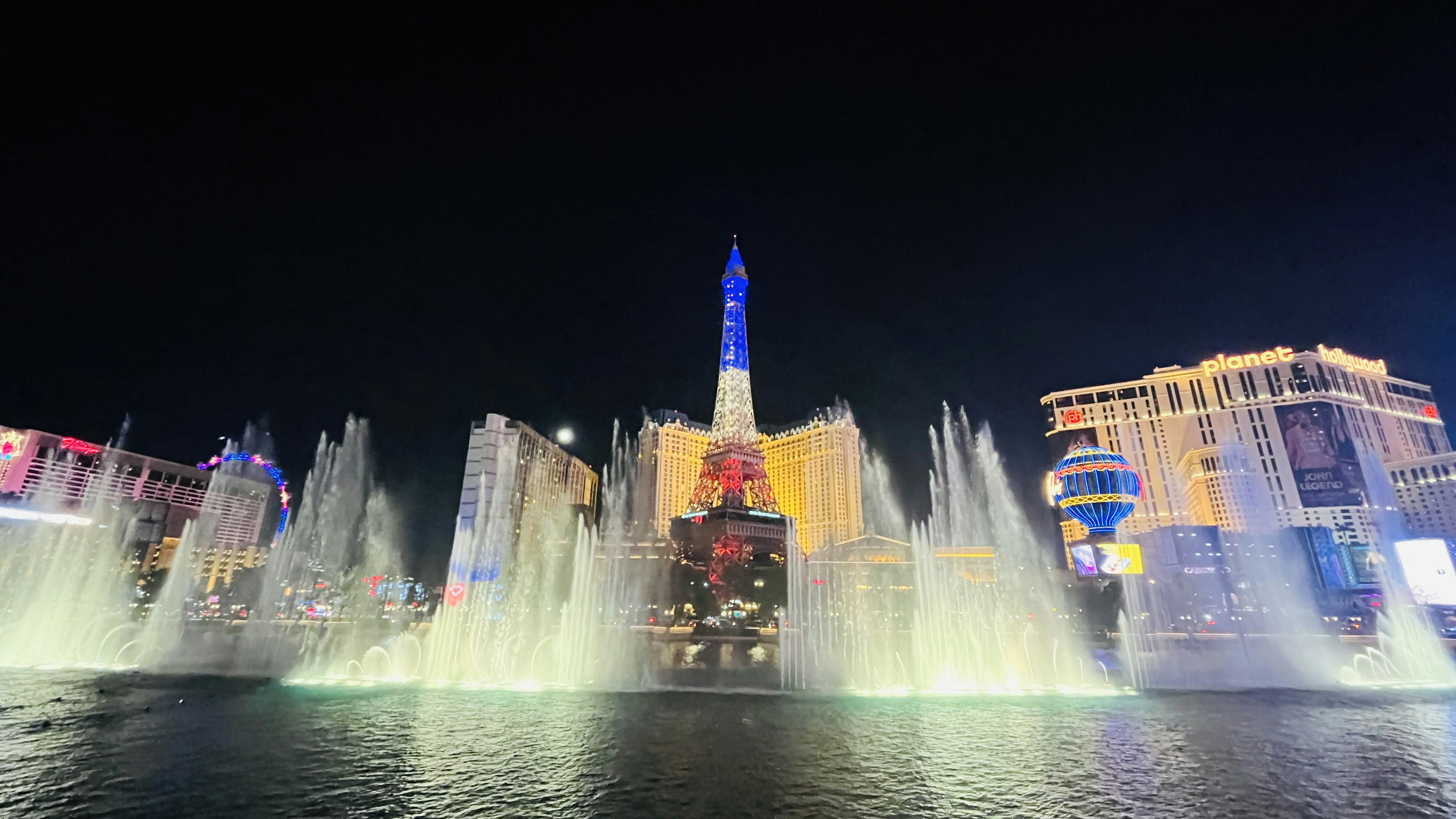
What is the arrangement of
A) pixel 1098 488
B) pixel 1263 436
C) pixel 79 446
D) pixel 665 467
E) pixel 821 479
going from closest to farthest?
pixel 1098 488
pixel 79 446
pixel 1263 436
pixel 821 479
pixel 665 467

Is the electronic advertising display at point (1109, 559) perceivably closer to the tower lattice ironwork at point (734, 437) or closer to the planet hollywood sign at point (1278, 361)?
the tower lattice ironwork at point (734, 437)

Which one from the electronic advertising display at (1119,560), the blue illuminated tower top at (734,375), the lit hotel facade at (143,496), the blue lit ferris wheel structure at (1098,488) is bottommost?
the electronic advertising display at (1119,560)

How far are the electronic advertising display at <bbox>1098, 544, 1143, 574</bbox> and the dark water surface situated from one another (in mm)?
20703

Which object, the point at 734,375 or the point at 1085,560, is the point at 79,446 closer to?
the point at 734,375

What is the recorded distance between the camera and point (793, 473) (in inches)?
3654

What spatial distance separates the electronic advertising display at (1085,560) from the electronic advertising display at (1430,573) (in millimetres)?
30245

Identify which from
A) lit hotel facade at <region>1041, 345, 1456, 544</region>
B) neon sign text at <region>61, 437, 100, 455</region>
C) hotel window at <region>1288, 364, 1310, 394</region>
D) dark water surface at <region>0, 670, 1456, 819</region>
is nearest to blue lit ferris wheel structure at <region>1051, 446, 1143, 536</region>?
dark water surface at <region>0, 670, 1456, 819</region>

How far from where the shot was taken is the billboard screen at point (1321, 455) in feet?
223

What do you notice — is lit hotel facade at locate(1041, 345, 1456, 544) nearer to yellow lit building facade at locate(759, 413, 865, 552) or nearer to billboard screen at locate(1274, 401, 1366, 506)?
billboard screen at locate(1274, 401, 1366, 506)

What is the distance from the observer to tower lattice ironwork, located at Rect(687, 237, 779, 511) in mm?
68875

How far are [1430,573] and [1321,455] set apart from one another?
29.9m

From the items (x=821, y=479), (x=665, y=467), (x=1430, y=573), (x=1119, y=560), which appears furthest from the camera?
(x=665, y=467)

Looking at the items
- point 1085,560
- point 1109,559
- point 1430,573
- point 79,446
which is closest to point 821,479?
point 1085,560

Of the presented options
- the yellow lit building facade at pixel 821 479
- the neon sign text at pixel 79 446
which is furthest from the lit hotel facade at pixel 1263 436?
the neon sign text at pixel 79 446
